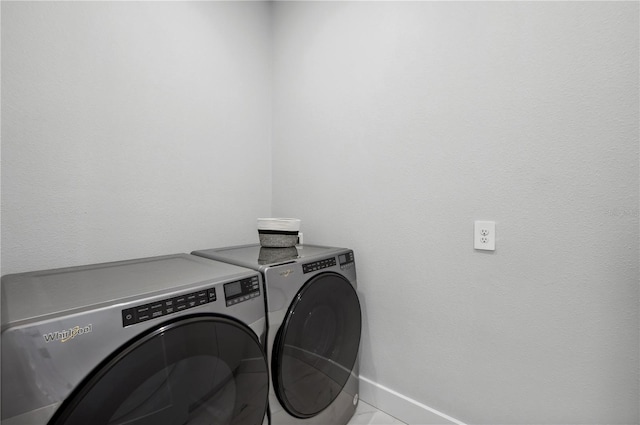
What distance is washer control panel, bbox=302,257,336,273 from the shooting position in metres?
1.21

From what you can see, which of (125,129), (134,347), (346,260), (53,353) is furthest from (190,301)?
(125,129)

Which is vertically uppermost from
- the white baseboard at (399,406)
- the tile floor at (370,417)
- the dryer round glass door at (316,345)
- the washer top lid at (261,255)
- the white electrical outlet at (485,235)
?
the white electrical outlet at (485,235)

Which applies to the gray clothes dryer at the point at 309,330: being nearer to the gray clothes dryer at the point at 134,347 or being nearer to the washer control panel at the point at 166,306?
the gray clothes dryer at the point at 134,347

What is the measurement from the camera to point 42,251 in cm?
113

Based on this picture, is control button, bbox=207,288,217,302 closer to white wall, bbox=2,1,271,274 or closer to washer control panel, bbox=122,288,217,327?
washer control panel, bbox=122,288,217,327

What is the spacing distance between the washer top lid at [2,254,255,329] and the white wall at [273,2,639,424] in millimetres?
824

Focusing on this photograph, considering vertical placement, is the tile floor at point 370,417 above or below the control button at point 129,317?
below

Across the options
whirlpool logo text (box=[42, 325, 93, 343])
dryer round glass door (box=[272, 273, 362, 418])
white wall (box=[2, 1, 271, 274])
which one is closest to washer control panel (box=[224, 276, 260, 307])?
dryer round glass door (box=[272, 273, 362, 418])

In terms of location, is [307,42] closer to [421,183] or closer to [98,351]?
[421,183]

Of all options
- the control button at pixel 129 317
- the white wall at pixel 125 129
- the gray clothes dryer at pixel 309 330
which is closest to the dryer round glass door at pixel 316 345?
the gray clothes dryer at pixel 309 330

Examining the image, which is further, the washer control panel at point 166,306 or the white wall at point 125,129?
the white wall at point 125,129

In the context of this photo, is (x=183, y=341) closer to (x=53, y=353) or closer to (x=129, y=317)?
(x=129, y=317)

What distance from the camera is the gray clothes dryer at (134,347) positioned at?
0.60 metres

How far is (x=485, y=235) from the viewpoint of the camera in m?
1.19
